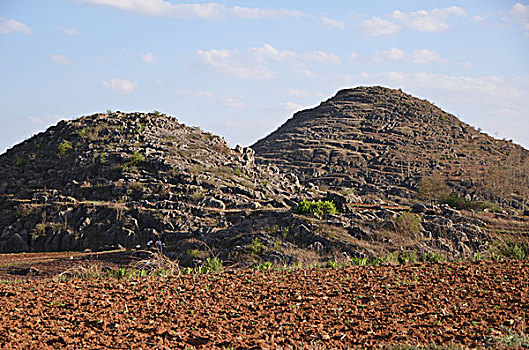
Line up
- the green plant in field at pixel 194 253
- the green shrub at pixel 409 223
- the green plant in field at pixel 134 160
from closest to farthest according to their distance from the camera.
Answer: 1. the green shrub at pixel 409 223
2. the green plant in field at pixel 194 253
3. the green plant in field at pixel 134 160

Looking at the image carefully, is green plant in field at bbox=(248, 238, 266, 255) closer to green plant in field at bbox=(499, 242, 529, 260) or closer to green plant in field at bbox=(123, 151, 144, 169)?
green plant in field at bbox=(499, 242, 529, 260)

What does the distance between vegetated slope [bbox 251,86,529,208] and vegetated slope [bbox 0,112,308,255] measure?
17.1m

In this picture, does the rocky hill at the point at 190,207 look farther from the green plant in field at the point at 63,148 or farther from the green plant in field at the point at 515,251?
the green plant in field at the point at 515,251

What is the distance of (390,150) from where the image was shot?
52.8m

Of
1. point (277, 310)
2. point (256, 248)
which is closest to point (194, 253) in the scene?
point (256, 248)

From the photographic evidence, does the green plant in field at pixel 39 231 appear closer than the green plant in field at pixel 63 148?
Yes

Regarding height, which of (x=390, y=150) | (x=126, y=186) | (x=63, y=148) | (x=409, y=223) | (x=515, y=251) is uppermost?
(x=390, y=150)

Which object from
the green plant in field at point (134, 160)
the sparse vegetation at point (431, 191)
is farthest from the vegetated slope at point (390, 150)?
the green plant in field at point (134, 160)

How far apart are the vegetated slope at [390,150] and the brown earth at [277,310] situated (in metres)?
31.3

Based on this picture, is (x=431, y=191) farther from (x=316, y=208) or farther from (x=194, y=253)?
(x=194, y=253)

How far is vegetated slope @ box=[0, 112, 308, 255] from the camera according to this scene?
20141 millimetres

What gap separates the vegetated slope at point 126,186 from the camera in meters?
20.1

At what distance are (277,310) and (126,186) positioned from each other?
1898cm

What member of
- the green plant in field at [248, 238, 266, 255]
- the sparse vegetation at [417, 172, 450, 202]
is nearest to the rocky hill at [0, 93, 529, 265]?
the green plant in field at [248, 238, 266, 255]
